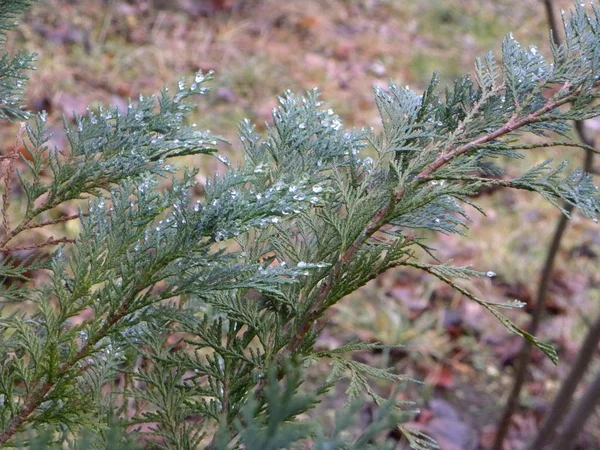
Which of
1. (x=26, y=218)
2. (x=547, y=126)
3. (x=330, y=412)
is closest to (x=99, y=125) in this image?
(x=26, y=218)

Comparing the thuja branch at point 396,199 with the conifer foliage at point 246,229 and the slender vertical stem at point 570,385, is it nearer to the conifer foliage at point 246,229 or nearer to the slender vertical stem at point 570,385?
the conifer foliage at point 246,229

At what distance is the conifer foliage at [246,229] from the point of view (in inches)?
28.3

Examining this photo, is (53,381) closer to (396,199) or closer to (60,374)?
(60,374)

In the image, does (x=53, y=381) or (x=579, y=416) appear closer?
(x=53, y=381)

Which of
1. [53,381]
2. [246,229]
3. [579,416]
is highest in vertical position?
[246,229]

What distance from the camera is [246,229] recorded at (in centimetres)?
70

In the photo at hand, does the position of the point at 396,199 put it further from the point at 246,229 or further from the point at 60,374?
the point at 60,374

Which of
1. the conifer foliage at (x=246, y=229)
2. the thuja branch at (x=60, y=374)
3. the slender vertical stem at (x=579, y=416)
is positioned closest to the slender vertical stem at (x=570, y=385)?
the slender vertical stem at (x=579, y=416)

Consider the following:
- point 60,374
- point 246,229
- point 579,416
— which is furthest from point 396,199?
point 579,416

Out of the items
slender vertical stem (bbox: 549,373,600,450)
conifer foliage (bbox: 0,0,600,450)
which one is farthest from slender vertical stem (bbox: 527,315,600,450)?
conifer foliage (bbox: 0,0,600,450)

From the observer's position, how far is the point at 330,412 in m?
2.40

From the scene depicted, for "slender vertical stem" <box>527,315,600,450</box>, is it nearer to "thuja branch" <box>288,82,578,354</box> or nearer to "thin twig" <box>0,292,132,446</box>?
"thuja branch" <box>288,82,578,354</box>

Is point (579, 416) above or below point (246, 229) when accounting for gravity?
A: below

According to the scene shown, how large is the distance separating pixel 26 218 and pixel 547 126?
767 millimetres
